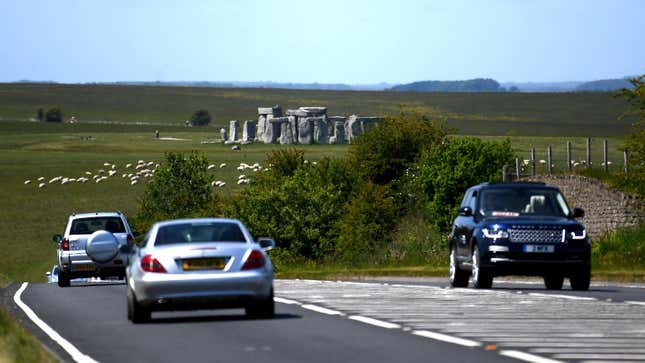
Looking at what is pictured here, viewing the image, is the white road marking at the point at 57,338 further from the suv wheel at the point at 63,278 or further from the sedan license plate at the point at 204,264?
the suv wheel at the point at 63,278

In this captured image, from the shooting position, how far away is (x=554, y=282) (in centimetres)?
2838

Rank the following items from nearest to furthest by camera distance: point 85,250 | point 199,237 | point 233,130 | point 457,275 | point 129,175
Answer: point 199,237 < point 457,275 < point 85,250 < point 129,175 < point 233,130

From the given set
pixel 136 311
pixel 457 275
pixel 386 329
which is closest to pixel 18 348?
pixel 136 311

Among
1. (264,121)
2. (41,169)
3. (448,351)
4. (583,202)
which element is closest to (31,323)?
(448,351)

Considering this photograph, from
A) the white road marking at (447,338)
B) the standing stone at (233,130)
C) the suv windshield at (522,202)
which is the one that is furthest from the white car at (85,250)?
the standing stone at (233,130)

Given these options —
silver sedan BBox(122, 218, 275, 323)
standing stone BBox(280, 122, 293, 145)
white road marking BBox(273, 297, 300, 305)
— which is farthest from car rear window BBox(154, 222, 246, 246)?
standing stone BBox(280, 122, 293, 145)

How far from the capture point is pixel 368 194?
8400 centimetres

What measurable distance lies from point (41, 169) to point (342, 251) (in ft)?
234

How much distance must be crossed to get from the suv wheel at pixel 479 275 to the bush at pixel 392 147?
62242 mm

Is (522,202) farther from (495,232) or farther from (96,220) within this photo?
(96,220)

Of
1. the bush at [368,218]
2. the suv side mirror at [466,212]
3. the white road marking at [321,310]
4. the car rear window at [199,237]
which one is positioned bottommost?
the bush at [368,218]

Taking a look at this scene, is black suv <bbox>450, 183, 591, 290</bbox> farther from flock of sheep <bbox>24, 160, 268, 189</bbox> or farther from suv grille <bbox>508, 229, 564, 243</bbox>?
flock of sheep <bbox>24, 160, 268, 189</bbox>

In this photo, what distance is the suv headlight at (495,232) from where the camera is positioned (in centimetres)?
2633

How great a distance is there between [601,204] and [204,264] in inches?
1175
